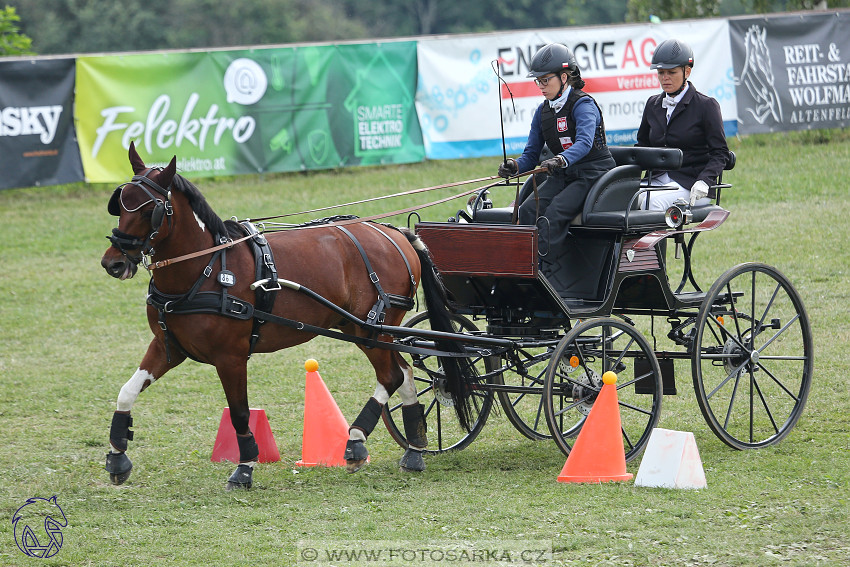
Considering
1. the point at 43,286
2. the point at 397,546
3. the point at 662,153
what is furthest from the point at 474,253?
the point at 43,286

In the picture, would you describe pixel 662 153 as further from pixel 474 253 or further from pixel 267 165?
pixel 267 165

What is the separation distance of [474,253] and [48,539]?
2853 mm

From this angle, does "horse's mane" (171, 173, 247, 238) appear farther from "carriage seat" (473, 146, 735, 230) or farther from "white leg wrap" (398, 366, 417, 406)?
"carriage seat" (473, 146, 735, 230)

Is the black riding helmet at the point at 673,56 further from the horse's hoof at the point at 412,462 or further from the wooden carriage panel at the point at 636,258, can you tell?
the horse's hoof at the point at 412,462

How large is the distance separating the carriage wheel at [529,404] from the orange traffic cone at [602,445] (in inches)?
17.2

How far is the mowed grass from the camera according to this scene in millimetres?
5051

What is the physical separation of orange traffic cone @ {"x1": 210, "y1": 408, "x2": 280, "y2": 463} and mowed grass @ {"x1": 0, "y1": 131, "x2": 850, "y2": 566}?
0.10m

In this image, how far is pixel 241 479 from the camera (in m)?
6.10

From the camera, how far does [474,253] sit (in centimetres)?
638

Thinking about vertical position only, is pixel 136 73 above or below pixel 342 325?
above

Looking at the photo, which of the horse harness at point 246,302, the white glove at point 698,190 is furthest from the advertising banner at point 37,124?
the white glove at point 698,190

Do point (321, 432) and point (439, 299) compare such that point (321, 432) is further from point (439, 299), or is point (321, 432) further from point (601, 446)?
point (601, 446)

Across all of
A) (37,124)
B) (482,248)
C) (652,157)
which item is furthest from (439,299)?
(37,124)

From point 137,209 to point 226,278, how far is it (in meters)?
0.63
